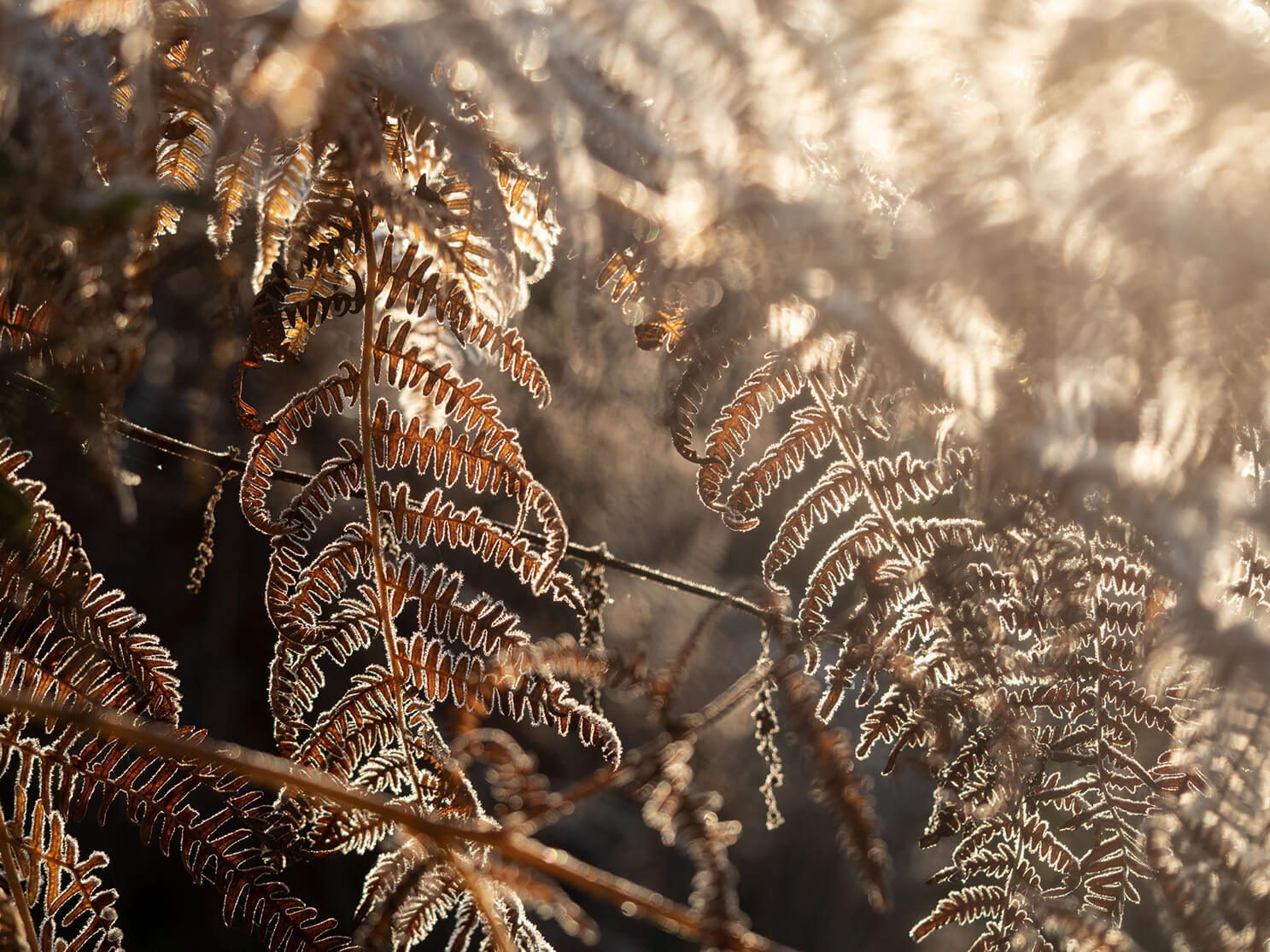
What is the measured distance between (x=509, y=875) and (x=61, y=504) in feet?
12.9

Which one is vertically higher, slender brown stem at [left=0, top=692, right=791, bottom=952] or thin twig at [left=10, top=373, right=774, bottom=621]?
slender brown stem at [left=0, top=692, right=791, bottom=952]

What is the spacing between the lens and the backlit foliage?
1.77 ft

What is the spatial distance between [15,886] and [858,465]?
2.45ft

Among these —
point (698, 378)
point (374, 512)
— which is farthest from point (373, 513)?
point (698, 378)

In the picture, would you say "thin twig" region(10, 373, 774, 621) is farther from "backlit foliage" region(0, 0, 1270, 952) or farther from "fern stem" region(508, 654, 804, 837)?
"fern stem" region(508, 654, 804, 837)

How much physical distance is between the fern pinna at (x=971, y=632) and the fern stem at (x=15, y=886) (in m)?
0.56

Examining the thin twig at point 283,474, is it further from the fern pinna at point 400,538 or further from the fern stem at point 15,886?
the fern stem at point 15,886

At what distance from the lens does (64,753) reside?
68 cm

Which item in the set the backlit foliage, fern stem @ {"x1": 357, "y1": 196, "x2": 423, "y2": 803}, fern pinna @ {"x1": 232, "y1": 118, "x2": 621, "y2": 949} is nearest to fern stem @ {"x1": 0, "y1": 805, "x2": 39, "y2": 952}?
the backlit foliage

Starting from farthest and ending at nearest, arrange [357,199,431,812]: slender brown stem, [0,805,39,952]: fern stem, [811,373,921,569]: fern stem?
1. [811,373,921,569]: fern stem
2. [357,199,431,812]: slender brown stem
3. [0,805,39,952]: fern stem

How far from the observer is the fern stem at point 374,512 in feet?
2.38

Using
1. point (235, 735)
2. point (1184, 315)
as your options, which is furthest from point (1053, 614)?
point (235, 735)

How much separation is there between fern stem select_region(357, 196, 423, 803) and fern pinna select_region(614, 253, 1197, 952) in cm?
20

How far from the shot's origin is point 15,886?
617 mm
